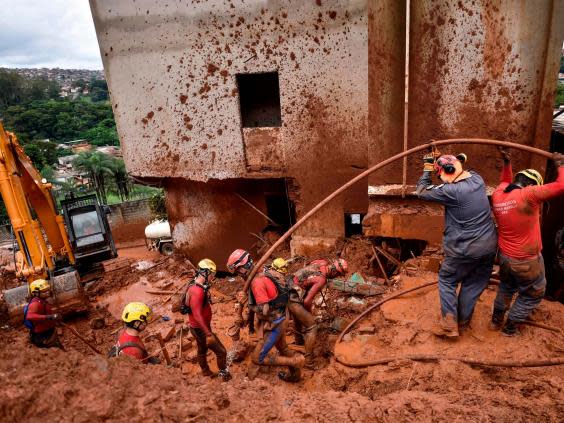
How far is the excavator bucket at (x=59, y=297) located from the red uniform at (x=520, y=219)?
8261 mm

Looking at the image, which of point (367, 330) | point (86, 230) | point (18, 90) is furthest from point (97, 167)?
point (18, 90)

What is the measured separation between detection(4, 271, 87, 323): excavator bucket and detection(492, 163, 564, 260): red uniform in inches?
325

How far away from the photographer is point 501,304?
4.39 meters

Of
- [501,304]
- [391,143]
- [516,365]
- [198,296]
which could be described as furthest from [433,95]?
[198,296]

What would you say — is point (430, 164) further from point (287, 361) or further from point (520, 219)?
point (287, 361)

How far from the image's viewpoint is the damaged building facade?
5.92 metres

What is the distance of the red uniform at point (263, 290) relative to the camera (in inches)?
193

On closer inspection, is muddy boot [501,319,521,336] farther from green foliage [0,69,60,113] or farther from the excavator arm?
green foliage [0,69,60,113]

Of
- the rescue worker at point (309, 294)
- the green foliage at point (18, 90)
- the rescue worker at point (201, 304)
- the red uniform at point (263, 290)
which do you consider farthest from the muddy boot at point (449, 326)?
the green foliage at point (18, 90)

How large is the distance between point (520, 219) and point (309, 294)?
2712mm

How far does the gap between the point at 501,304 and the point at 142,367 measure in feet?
12.6

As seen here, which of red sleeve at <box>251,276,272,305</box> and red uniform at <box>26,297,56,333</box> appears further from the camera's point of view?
red uniform at <box>26,297,56,333</box>

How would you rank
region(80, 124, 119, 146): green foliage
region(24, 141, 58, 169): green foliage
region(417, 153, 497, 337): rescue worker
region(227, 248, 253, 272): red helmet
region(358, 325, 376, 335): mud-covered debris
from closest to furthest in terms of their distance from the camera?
1. region(417, 153, 497, 337): rescue worker
2. region(227, 248, 253, 272): red helmet
3. region(358, 325, 376, 335): mud-covered debris
4. region(24, 141, 58, 169): green foliage
5. region(80, 124, 119, 146): green foliage

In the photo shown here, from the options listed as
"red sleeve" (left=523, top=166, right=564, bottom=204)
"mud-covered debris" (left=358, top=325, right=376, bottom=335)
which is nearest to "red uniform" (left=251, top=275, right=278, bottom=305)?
"mud-covered debris" (left=358, top=325, right=376, bottom=335)
